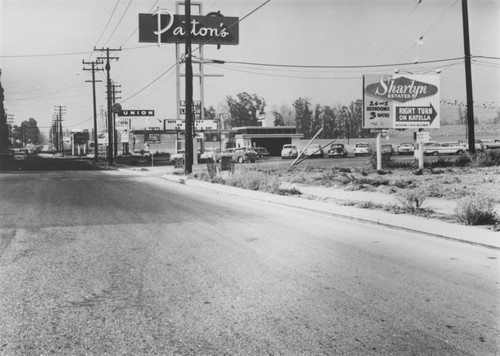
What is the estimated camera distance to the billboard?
91.5ft

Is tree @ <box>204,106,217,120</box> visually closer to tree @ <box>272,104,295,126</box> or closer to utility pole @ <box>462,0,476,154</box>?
tree @ <box>272,104,295,126</box>

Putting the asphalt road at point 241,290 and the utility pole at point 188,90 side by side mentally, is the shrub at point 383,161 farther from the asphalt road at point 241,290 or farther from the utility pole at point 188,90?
the asphalt road at point 241,290

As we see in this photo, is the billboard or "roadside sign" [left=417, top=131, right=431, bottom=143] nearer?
"roadside sign" [left=417, top=131, right=431, bottom=143]

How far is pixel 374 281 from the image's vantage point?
648cm

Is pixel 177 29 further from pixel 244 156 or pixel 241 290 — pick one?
pixel 241 290

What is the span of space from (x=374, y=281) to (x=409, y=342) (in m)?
2.05

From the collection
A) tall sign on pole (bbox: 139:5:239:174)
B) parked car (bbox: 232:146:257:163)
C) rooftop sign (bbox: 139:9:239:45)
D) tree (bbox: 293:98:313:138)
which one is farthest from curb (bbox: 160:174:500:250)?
tree (bbox: 293:98:313:138)

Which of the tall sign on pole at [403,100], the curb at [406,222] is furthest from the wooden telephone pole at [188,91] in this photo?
the curb at [406,222]

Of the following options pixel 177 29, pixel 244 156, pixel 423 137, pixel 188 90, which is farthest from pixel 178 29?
pixel 423 137

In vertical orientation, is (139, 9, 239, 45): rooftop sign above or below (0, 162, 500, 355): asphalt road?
above

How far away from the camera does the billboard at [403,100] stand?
27875 mm

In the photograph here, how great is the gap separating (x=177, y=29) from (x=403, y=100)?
33083 mm

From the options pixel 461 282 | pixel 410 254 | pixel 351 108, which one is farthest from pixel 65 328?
pixel 351 108

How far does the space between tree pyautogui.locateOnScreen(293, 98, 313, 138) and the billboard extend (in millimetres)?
105495
